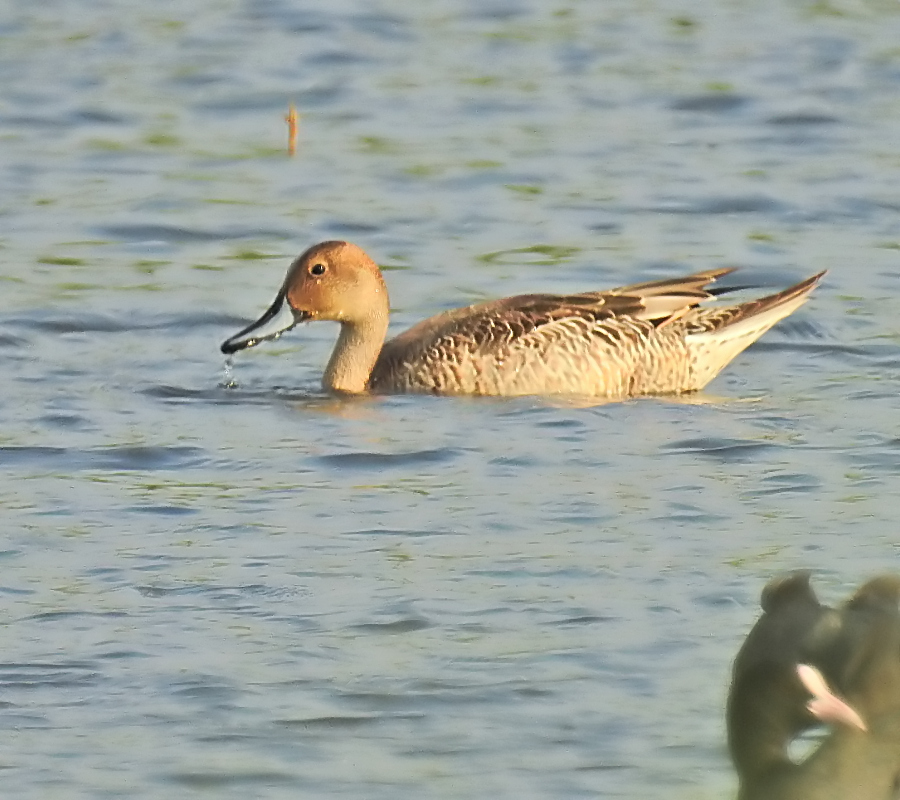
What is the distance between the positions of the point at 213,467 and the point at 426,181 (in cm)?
564

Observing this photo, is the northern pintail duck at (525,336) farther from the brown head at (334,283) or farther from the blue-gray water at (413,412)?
the blue-gray water at (413,412)

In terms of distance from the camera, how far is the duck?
330cm

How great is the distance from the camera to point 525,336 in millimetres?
10930

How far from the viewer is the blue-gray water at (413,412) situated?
6340 mm

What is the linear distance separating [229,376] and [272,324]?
1.10 ft

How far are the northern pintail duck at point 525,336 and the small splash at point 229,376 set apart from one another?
16cm

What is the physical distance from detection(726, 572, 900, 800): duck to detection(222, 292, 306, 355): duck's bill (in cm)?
767

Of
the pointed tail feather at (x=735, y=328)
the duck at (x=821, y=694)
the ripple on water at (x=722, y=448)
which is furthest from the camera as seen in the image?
the pointed tail feather at (x=735, y=328)

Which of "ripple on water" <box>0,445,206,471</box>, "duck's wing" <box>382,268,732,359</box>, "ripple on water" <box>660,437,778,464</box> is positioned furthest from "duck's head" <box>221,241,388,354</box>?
"ripple on water" <box>660,437,778,464</box>

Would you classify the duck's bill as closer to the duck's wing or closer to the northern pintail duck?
the northern pintail duck

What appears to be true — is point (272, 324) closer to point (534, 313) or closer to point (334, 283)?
point (334, 283)

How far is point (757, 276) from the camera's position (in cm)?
1261

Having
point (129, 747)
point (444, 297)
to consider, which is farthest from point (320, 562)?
point (444, 297)

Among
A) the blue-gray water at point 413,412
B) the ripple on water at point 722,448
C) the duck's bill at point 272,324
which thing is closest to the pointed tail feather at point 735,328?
the blue-gray water at point 413,412
